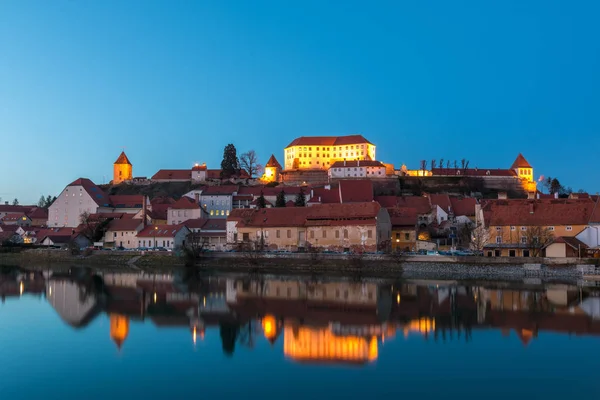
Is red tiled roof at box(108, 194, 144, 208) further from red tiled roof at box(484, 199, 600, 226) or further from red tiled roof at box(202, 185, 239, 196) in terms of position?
red tiled roof at box(484, 199, 600, 226)

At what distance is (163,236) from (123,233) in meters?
5.11

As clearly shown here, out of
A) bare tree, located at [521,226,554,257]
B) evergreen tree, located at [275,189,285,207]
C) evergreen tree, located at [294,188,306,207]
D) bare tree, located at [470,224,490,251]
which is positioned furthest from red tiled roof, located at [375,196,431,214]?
bare tree, located at [521,226,554,257]

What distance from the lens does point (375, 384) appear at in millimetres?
13695

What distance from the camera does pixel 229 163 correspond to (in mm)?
77188

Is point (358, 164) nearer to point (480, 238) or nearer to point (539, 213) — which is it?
point (539, 213)

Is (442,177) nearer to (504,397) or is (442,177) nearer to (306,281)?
(306,281)

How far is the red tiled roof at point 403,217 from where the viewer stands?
41397 mm

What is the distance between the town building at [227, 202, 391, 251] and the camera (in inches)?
1538

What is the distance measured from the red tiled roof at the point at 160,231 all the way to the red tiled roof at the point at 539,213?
76.0 feet

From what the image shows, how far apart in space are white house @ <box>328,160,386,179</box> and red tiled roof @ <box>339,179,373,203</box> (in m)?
16.0

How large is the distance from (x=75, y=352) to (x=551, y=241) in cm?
2638

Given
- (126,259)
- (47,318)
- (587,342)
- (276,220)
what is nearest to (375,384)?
(587,342)

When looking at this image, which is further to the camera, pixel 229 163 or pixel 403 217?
pixel 229 163

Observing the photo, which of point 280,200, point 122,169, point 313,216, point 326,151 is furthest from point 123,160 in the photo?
point 313,216
